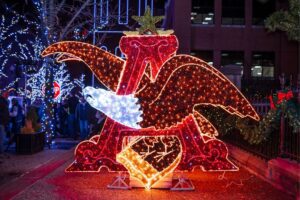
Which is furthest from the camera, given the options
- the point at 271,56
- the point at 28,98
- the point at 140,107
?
the point at 271,56

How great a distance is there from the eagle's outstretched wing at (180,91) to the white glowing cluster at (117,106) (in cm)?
15

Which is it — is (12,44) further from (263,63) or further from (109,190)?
(109,190)

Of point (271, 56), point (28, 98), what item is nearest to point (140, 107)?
point (28, 98)

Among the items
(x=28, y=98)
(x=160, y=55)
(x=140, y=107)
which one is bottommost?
(x=28, y=98)

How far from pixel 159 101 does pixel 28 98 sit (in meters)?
20.2

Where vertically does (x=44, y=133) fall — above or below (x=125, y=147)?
below

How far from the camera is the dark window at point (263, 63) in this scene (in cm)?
3397

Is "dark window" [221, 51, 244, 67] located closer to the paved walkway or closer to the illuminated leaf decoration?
the paved walkway

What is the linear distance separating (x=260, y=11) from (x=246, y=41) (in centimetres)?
225

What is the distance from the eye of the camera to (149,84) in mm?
10211

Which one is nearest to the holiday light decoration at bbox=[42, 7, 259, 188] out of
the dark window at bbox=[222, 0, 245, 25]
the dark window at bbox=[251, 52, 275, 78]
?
the dark window at bbox=[222, 0, 245, 25]

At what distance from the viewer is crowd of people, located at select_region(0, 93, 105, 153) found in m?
17.2

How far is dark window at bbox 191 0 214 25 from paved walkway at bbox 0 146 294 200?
864 inches

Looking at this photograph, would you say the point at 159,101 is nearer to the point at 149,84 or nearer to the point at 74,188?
the point at 149,84
